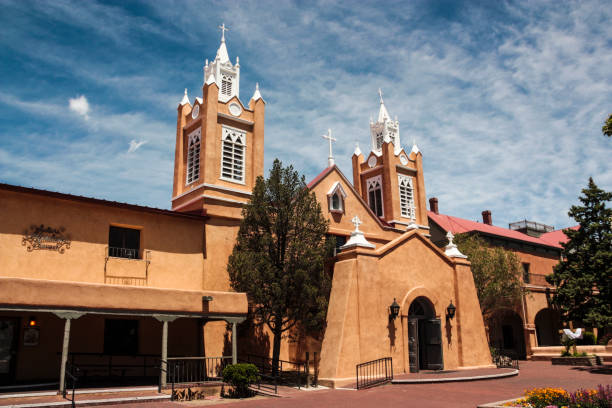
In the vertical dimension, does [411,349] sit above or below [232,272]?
below

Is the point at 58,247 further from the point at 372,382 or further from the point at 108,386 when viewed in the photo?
the point at 372,382

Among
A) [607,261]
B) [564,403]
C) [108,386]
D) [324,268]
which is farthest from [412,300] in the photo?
[607,261]

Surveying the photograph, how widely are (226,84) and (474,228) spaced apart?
80.7ft

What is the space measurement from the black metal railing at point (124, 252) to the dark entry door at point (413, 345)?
11988 millimetres

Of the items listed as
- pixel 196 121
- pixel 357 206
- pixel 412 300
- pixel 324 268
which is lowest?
pixel 412 300

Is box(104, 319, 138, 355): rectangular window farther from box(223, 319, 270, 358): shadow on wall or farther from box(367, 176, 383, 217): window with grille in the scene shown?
box(367, 176, 383, 217): window with grille

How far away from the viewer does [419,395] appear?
15.9 meters

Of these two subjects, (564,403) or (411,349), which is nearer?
(564,403)

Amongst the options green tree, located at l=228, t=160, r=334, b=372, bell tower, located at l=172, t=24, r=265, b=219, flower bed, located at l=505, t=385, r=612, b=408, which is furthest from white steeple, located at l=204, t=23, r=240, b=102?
flower bed, located at l=505, t=385, r=612, b=408

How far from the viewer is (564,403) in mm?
11508

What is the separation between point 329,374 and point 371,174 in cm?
1947

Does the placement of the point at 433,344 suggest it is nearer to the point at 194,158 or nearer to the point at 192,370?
the point at 192,370

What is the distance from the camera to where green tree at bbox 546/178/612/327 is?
102 feet

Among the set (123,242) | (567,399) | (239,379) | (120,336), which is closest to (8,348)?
(120,336)
